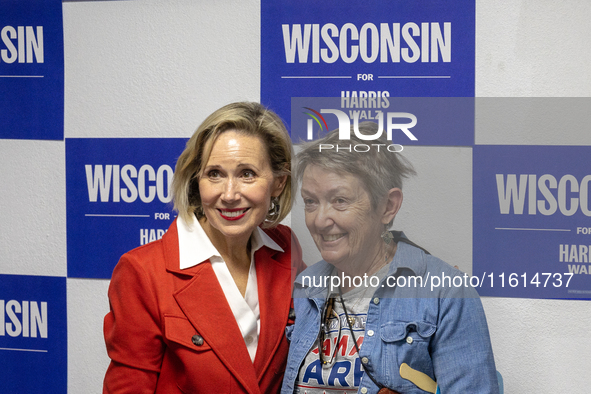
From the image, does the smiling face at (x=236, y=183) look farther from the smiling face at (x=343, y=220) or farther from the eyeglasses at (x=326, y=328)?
the eyeglasses at (x=326, y=328)

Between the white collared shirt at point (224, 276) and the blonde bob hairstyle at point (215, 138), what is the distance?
0.16 feet

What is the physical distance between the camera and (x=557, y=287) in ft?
5.13

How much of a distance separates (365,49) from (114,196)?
3.51 ft

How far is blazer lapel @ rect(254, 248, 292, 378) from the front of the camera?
1.46 m

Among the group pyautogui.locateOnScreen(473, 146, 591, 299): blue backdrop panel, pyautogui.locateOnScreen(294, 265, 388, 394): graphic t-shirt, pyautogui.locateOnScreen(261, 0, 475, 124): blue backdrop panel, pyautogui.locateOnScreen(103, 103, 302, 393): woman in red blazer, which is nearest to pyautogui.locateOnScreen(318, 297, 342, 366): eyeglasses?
pyautogui.locateOnScreen(294, 265, 388, 394): graphic t-shirt

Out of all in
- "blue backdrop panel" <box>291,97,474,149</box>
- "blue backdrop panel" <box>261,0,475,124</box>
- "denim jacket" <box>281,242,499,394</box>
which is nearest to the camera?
"denim jacket" <box>281,242,499,394</box>

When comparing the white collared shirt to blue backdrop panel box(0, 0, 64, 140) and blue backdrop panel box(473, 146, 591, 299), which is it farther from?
blue backdrop panel box(0, 0, 64, 140)

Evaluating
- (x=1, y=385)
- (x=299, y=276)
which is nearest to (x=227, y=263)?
(x=299, y=276)

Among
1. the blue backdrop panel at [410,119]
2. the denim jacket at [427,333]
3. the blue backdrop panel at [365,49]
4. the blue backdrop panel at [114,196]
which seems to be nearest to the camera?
the denim jacket at [427,333]

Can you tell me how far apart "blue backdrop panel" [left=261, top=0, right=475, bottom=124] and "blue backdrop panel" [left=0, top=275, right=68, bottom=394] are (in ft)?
3.81

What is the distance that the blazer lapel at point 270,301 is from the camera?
146 centimetres

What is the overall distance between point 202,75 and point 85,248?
80cm

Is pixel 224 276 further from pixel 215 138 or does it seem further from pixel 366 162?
pixel 366 162

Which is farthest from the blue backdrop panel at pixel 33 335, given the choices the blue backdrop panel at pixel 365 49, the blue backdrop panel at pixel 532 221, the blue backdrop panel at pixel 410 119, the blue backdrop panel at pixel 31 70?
the blue backdrop panel at pixel 532 221
